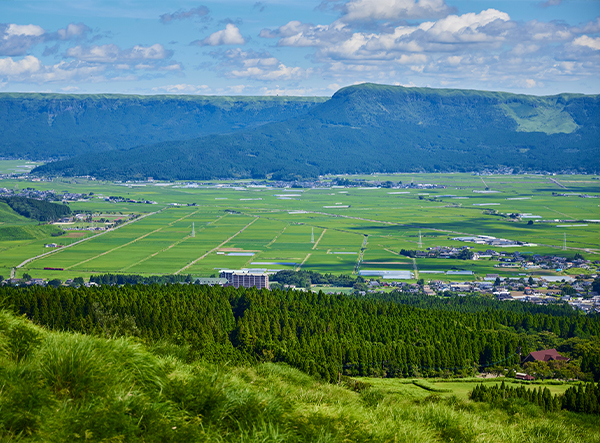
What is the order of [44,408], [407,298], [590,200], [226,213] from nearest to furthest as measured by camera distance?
[44,408] < [407,298] < [226,213] < [590,200]

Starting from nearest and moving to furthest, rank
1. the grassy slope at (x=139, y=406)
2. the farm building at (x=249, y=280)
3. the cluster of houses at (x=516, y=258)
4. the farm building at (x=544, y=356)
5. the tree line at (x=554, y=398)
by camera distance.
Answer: the grassy slope at (x=139, y=406) < the tree line at (x=554, y=398) < the farm building at (x=544, y=356) < the farm building at (x=249, y=280) < the cluster of houses at (x=516, y=258)

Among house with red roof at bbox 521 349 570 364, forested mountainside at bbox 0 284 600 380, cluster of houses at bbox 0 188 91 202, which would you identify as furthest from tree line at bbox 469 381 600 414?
cluster of houses at bbox 0 188 91 202

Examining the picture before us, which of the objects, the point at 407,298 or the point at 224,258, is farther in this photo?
the point at 224,258

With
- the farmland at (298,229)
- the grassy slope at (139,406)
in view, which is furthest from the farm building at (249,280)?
the grassy slope at (139,406)

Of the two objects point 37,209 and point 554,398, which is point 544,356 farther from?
point 37,209

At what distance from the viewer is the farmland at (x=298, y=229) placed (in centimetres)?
7581

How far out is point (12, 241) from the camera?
310 ft

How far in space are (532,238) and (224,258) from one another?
143 feet

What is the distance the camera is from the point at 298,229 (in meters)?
105

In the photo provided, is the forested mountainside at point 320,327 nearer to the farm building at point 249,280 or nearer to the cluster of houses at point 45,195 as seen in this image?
the farm building at point 249,280

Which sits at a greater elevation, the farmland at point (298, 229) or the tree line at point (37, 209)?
the tree line at point (37, 209)

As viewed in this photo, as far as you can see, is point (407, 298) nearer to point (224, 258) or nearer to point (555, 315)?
point (555, 315)

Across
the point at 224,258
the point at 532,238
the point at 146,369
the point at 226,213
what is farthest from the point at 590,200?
the point at 146,369

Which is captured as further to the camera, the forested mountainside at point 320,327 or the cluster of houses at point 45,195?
the cluster of houses at point 45,195
